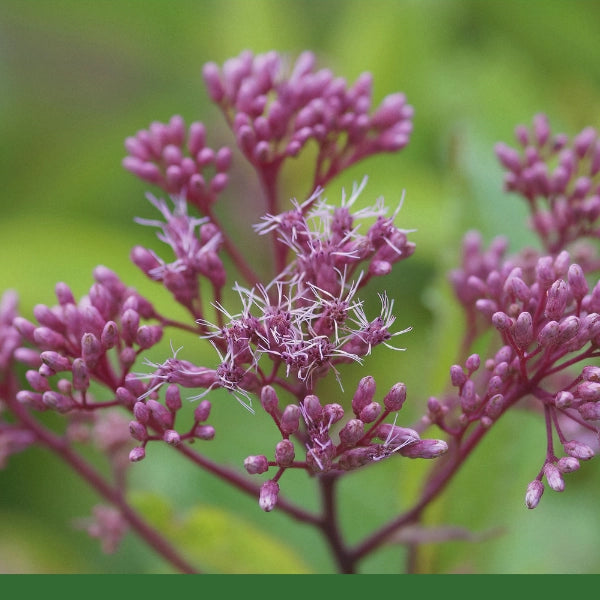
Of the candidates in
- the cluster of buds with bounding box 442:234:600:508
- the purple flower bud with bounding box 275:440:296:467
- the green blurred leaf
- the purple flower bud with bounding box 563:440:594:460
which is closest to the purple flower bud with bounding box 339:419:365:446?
the purple flower bud with bounding box 275:440:296:467

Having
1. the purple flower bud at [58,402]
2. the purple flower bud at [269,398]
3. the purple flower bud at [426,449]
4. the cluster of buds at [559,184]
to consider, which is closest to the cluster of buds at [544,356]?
the purple flower bud at [426,449]

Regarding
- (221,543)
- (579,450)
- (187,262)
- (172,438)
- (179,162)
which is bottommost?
(221,543)

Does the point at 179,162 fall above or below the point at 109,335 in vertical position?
above

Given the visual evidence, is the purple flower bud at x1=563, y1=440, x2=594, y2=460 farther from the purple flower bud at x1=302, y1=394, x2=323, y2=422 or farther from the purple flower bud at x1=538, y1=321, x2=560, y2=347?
the purple flower bud at x1=302, y1=394, x2=323, y2=422

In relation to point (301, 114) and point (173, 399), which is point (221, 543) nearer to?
point (173, 399)

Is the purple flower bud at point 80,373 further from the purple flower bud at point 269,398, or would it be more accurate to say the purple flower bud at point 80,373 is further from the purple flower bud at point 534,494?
the purple flower bud at point 534,494

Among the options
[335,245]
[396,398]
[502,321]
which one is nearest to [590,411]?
[502,321]

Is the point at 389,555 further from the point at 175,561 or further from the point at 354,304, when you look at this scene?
the point at 354,304
